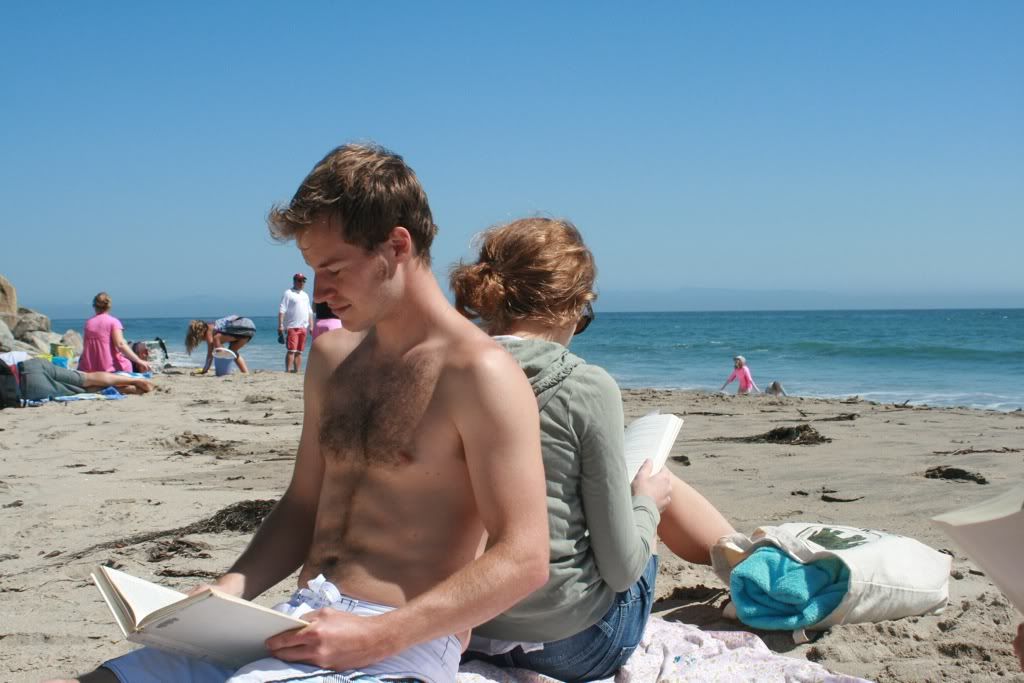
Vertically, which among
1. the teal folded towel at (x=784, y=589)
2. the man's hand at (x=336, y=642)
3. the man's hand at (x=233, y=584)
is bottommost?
the teal folded towel at (x=784, y=589)

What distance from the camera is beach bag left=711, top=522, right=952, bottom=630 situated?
11.2 feet

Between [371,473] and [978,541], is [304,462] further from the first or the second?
[978,541]

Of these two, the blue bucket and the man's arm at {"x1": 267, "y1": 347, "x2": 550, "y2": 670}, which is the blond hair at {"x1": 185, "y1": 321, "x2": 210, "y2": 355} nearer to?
the blue bucket

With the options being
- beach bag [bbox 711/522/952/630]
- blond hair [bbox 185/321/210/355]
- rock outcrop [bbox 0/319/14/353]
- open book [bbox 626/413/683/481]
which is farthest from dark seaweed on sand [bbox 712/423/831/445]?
rock outcrop [bbox 0/319/14/353]

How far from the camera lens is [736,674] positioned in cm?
291

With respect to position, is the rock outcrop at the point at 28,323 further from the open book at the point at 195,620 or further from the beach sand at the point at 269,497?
the open book at the point at 195,620

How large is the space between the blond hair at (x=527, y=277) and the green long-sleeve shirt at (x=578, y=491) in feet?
0.49

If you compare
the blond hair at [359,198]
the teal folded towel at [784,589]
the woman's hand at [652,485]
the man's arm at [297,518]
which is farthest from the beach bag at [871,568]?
the blond hair at [359,198]

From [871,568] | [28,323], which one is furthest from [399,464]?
[28,323]

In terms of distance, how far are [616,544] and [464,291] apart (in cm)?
81

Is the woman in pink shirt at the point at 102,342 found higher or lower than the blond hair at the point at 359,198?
lower

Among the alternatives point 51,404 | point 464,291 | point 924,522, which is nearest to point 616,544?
point 464,291

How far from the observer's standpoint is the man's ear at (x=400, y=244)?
2.12 meters

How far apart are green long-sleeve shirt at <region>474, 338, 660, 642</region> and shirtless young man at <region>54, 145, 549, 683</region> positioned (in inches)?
13.2
